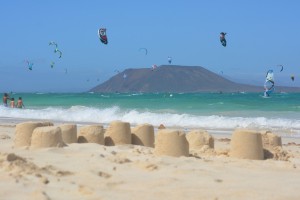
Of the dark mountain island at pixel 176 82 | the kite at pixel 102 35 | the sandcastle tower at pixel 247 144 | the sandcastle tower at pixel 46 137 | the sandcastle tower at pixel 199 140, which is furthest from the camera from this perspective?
the dark mountain island at pixel 176 82

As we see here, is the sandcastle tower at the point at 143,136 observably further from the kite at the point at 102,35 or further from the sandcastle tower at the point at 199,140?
the kite at the point at 102,35

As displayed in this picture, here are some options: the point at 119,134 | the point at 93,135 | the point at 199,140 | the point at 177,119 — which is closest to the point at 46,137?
the point at 93,135

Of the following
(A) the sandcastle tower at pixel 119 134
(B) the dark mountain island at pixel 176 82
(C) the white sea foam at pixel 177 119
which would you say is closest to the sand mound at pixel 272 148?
(A) the sandcastle tower at pixel 119 134

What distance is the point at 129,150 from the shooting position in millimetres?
8383

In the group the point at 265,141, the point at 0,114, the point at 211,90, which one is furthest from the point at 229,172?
the point at 211,90

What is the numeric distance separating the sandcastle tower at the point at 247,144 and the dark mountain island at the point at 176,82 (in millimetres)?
100420

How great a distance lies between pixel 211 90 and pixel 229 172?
105m

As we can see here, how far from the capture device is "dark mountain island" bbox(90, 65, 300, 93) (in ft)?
364

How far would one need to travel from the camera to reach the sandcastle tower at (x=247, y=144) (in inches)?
333

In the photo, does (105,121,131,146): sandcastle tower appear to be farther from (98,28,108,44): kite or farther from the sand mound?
(98,28,108,44): kite

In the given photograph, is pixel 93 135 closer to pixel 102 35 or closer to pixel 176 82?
pixel 102 35

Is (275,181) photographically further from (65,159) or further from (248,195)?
(65,159)

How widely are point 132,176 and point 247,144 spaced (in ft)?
9.25

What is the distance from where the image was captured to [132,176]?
6398mm
